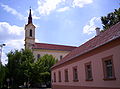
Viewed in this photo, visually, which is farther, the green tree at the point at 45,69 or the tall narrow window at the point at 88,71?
the green tree at the point at 45,69

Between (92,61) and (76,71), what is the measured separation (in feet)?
16.9

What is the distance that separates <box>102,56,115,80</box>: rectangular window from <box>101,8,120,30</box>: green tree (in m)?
22.5

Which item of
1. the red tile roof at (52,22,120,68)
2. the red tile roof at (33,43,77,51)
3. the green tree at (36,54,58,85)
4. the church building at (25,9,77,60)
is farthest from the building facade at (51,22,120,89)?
the red tile roof at (33,43,77,51)

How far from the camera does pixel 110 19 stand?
36.1 m

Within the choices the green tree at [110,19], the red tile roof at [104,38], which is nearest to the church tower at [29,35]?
the green tree at [110,19]

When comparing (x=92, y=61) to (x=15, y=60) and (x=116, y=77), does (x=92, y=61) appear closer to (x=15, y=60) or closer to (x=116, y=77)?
(x=116, y=77)

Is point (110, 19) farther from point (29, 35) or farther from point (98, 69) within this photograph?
point (29, 35)

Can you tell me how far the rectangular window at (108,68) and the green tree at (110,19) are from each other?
2248cm

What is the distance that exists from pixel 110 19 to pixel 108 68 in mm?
24737

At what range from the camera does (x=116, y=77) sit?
39.9 feet

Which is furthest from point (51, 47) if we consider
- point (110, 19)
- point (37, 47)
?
point (110, 19)

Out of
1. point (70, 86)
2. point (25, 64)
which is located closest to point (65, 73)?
point (70, 86)

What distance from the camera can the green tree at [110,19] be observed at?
34.2m

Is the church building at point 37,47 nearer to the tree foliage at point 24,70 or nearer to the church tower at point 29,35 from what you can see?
the church tower at point 29,35
